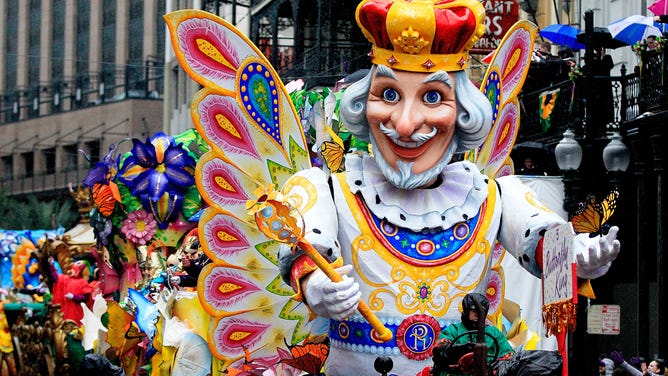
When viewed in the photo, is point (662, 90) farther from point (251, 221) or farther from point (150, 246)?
point (251, 221)

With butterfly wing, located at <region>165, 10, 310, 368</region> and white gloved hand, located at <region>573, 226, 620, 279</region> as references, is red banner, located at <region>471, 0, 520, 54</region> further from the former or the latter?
white gloved hand, located at <region>573, 226, 620, 279</region>

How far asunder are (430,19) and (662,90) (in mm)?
10089

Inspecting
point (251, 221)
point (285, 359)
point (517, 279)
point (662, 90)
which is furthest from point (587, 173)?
point (285, 359)

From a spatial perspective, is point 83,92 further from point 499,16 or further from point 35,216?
point 499,16

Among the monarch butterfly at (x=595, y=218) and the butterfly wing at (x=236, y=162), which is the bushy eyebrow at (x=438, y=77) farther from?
the butterfly wing at (x=236, y=162)

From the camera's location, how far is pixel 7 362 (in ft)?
59.6

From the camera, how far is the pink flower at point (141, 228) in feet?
49.0

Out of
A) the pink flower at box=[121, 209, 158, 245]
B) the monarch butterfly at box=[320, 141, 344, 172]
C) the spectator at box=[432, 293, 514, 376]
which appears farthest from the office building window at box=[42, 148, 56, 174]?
the spectator at box=[432, 293, 514, 376]

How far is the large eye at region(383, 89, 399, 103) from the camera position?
8508 millimetres

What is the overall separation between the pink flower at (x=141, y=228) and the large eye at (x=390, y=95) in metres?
6.67

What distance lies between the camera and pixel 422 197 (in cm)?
855

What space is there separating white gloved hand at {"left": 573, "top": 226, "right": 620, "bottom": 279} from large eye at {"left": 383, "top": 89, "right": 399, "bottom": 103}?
3.80ft

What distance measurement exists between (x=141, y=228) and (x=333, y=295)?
24.8 feet

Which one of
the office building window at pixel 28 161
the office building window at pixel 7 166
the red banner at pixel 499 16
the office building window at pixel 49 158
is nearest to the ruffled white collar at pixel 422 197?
the red banner at pixel 499 16
